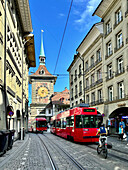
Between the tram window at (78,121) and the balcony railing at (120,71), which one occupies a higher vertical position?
the balcony railing at (120,71)

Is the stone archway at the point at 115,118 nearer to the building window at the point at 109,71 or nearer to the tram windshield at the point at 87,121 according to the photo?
the building window at the point at 109,71

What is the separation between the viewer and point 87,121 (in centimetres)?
1791

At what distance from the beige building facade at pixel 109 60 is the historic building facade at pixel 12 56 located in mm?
9787

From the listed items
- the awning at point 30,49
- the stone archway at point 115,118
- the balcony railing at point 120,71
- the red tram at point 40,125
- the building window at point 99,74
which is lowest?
the red tram at point 40,125

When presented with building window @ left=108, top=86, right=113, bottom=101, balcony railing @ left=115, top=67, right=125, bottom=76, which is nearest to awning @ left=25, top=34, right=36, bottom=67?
building window @ left=108, top=86, right=113, bottom=101

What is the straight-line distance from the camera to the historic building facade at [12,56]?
1833cm

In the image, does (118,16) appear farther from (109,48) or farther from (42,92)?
(42,92)

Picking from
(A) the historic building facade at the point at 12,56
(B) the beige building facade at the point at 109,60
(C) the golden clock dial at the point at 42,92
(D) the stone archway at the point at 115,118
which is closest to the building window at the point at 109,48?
(B) the beige building facade at the point at 109,60

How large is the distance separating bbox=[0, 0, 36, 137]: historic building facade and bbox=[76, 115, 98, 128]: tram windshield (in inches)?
204

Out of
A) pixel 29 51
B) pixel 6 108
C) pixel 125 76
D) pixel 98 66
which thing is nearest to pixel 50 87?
pixel 29 51

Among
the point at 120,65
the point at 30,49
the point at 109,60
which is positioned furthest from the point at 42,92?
the point at 120,65

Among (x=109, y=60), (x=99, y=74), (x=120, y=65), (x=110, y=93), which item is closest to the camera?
(x=120, y=65)

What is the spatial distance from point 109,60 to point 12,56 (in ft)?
42.4

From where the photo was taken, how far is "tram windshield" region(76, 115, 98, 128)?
17750 millimetres
